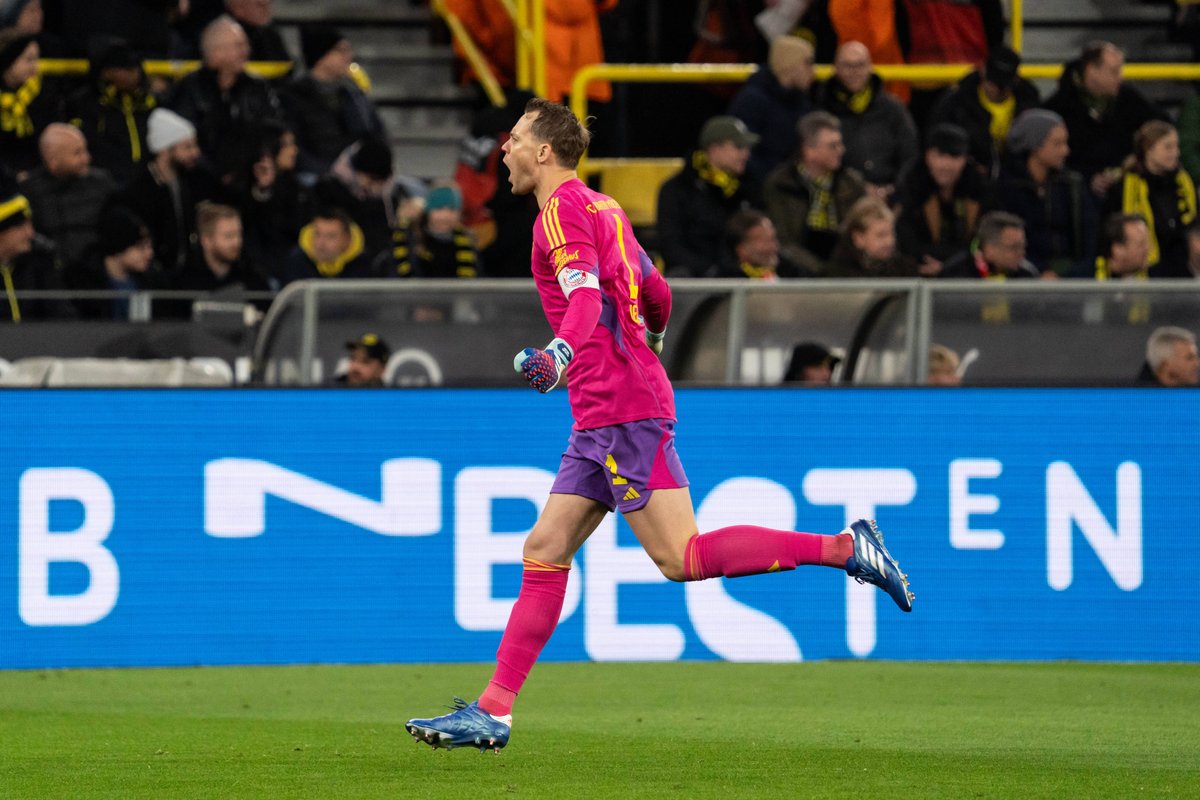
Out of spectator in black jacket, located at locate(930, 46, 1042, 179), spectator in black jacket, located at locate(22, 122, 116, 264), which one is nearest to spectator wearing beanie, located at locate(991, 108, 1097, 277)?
spectator in black jacket, located at locate(930, 46, 1042, 179)

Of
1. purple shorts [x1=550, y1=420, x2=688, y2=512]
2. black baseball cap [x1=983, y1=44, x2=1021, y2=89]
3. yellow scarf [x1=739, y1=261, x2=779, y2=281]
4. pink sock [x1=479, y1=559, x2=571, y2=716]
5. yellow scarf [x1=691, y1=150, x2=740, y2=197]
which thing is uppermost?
black baseball cap [x1=983, y1=44, x2=1021, y2=89]

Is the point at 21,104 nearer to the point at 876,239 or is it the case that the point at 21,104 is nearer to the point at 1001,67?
the point at 876,239

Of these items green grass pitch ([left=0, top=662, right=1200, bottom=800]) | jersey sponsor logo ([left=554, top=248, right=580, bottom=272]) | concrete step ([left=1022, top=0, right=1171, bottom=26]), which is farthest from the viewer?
concrete step ([left=1022, top=0, right=1171, bottom=26])

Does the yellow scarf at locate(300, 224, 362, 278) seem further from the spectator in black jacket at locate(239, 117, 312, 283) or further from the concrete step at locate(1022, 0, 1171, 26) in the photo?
the concrete step at locate(1022, 0, 1171, 26)

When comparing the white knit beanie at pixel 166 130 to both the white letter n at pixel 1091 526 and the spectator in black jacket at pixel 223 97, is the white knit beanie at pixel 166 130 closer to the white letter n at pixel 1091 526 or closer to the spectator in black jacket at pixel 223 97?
the spectator in black jacket at pixel 223 97

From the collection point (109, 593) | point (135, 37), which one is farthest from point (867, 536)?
point (135, 37)

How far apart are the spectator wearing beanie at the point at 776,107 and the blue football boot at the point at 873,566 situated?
704 cm

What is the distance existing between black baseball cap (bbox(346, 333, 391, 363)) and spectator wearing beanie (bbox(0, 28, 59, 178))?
3.70 metres

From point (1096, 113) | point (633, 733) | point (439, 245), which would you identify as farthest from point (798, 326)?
point (1096, 113)

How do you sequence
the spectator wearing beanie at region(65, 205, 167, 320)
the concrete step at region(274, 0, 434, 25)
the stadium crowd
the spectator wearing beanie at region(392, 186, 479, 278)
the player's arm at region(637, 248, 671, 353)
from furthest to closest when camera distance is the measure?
the concrete step at region(274, 0, 434, 25)
the spectator wearing beanie at region(392, 186, 479, 278)
the stadium crowd
the spectator wearing beanie at region(65, 205, 167, 320)
the player's arm at region(637, 248, 671, 353)

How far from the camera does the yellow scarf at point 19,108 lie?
1277cm

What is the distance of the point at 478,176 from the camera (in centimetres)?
1338

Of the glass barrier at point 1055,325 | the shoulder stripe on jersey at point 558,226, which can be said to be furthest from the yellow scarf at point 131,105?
the shoulder stripe on jersey at point 558,226

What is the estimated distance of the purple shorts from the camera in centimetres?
639
